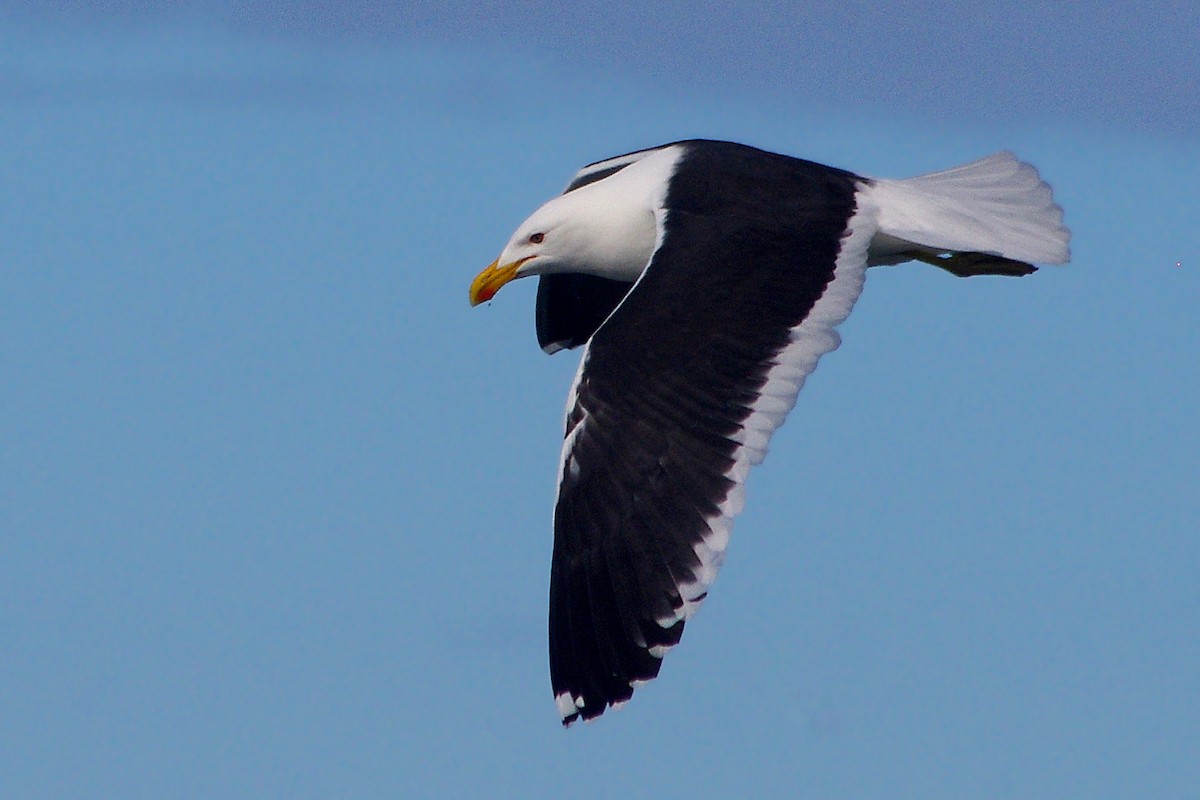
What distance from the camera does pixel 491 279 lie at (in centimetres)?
A: 1014

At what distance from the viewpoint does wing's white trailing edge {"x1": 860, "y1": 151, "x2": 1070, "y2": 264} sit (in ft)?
30.9

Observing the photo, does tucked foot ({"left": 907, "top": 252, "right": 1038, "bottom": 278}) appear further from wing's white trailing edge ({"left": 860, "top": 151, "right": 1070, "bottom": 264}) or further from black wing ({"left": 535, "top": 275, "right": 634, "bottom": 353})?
black wing ({"left": 535, "top": 275, "right": 634, "bottom": 353})

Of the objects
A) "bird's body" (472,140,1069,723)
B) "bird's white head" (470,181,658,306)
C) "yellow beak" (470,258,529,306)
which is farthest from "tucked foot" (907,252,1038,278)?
"yellow beak" (470,258,529,306)

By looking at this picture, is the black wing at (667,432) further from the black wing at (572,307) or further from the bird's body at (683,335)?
the black wing at (572,307)

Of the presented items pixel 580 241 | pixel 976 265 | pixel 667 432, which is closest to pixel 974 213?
pixel 976 265

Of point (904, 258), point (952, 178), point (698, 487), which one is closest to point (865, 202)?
point (904, 258)

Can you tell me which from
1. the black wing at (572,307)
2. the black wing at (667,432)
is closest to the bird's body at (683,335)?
the black wing at (667,432)

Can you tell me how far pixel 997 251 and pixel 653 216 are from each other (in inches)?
62.9

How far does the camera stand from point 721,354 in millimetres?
8188

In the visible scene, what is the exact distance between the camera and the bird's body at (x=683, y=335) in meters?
7.72

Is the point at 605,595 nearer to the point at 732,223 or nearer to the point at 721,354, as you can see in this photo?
the point at 721,354

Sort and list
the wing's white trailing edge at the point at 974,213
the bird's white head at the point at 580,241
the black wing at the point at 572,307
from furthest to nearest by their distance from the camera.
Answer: the black wing at the point at 572,307, the bird's white head at the point at 580,241, the wing's white trailing edge at the point at 974,213

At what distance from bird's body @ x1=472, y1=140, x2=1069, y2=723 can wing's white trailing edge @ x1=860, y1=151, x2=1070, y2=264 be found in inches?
0.7

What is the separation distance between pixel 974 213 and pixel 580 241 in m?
1.91
